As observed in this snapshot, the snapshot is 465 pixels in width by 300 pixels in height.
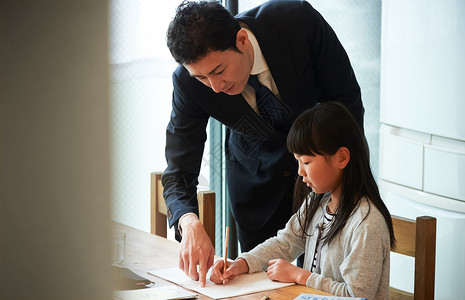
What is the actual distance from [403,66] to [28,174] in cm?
210

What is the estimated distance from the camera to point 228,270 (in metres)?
1.23

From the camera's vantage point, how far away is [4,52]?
0.19m

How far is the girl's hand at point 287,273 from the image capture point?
1.18 m

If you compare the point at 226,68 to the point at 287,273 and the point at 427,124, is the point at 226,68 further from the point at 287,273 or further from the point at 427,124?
the point at 427,124

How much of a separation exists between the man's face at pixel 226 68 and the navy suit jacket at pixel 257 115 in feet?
0.38

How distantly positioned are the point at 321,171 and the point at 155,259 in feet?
1.62

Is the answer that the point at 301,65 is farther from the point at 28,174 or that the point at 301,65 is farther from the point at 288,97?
the point at 28,174

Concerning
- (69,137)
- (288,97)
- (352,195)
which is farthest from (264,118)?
(69,137)

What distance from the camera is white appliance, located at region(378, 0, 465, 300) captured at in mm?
1975

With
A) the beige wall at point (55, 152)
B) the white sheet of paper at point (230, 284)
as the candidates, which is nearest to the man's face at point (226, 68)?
the white sheet of paper at point (230, 284)

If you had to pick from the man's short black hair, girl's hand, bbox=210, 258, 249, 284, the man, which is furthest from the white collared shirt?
girl's hand, bbox=210, 258, 249, 284

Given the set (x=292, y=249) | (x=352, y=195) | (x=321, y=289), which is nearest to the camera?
(x=321, y=289)

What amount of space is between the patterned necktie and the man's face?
0.42ft

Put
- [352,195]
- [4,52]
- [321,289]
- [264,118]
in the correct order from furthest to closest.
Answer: [264,118] → [352,195] → [321,289] → [4,52]
